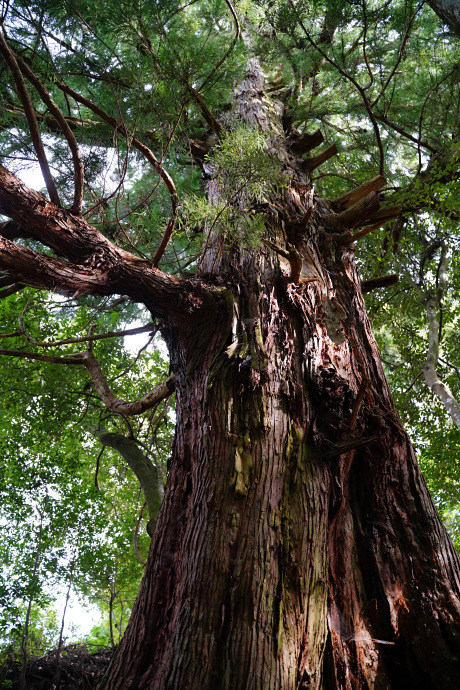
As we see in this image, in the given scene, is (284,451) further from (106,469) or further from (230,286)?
(106,469)

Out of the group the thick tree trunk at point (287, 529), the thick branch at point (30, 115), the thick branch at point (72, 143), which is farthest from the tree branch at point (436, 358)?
the thick branch at point (30, 115)

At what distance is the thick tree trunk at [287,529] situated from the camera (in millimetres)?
1696

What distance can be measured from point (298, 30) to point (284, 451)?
17.7ft

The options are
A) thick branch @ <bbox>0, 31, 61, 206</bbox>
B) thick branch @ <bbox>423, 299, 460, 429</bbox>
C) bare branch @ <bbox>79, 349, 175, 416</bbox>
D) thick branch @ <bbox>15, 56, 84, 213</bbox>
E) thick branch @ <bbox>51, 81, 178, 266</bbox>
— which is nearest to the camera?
thick branch @ <bbox>0, 31, 61, 206</bbox>

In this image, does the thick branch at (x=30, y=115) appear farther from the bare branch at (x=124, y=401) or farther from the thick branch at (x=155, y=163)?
the bare branch at (x=124, y=401)

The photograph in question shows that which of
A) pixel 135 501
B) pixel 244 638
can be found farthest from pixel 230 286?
pixel 135 501

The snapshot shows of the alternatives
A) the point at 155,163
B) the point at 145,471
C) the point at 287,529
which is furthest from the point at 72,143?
the point at 145,471

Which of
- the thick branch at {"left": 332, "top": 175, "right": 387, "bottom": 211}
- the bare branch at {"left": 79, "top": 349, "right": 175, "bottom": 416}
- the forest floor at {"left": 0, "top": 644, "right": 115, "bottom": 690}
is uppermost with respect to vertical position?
the thick branch at {"left": 332, "top": 175, "right": 387, "bottom": 211}

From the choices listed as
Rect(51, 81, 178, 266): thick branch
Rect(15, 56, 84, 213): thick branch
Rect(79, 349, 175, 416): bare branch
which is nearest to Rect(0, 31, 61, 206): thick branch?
Rect(15, 56, 84, 213): thick branch

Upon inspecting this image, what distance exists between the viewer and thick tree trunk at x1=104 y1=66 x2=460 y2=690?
5.57 feet

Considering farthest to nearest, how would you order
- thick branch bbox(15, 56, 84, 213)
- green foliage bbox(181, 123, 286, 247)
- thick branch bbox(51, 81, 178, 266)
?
thick branch bbox(51, 81, 178, 266) < green foliage bbox(181, 123, 286, 247) < thick branch bbox(15, 56, 84, 213)

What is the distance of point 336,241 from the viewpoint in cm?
353

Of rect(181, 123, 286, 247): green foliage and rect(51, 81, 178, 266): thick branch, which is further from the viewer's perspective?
rect(51, 81, 178, 266): thick branch

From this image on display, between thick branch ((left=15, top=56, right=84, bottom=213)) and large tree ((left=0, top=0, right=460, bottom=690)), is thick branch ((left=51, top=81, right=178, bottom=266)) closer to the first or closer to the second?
large tree ((left=0, top=0, right=460, bottom=690))
